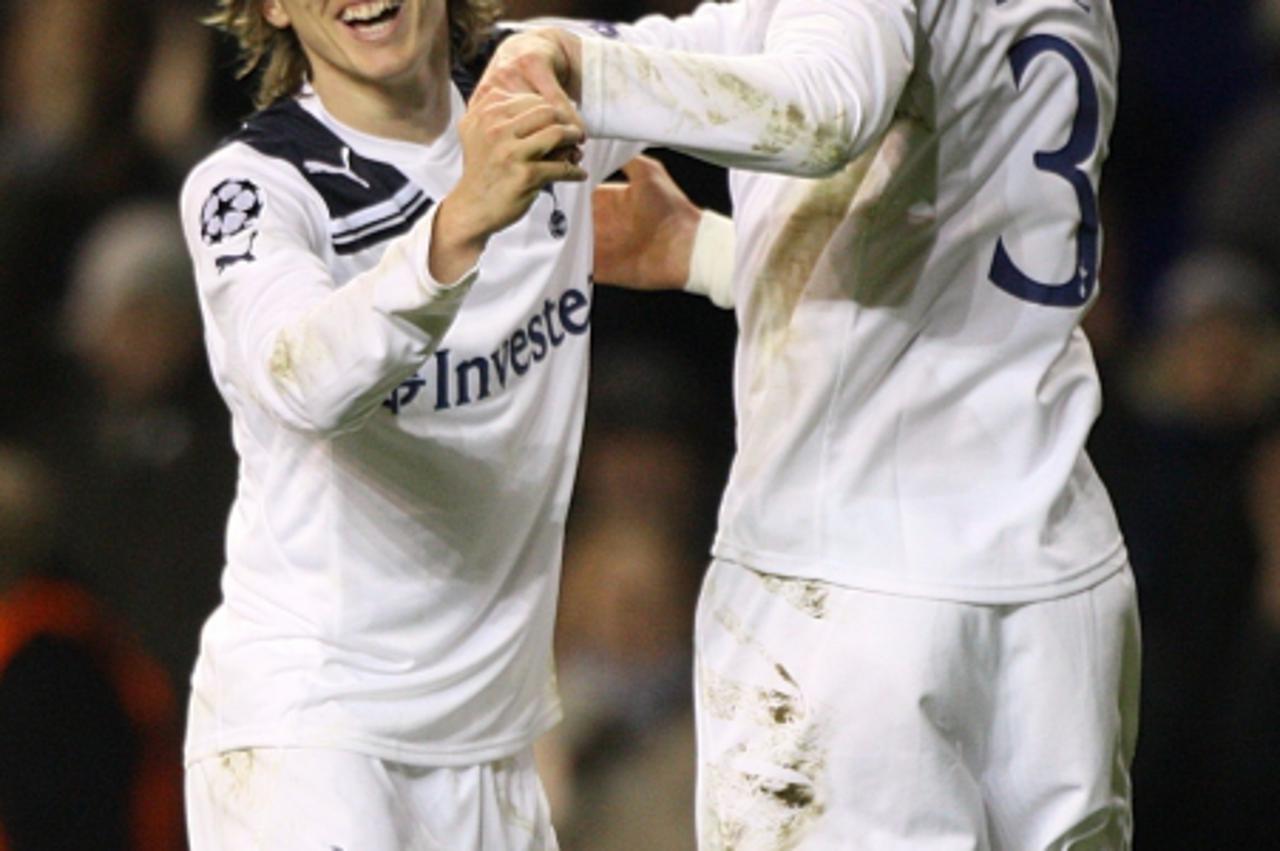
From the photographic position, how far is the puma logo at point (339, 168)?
2.66 meters

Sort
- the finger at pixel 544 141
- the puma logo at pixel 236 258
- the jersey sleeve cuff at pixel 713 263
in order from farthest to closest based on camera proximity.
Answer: the jersey sleeve cuff at pixel 713 263
the puma logo at pixel 236 258
the finger at pixel 544 141

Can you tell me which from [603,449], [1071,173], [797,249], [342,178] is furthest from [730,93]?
[603,449]

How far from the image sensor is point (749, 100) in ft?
7.29

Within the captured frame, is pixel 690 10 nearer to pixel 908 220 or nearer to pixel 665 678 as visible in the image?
pixel 665 678

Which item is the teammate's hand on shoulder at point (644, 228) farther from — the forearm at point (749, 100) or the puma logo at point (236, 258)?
the forearm at point (749, 100)

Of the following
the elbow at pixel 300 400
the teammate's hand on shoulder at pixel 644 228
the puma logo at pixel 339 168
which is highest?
the puma logo at pixel 339 168

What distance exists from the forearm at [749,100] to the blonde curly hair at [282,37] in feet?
2.34

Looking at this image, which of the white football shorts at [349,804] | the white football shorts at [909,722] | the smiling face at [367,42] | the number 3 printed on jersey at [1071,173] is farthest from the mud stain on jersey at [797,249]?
the white football shorts at [349,804]

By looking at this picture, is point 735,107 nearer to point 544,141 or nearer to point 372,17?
point 544,141

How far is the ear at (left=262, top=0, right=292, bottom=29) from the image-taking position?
2.85m

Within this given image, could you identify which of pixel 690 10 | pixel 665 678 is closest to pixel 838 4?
pixel 665 678

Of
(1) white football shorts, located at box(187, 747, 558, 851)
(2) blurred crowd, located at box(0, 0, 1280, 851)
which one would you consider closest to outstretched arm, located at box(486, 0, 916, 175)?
(1) white football shorts, located at box(187, 747, 558, 851)

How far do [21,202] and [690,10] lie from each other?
1546 mm

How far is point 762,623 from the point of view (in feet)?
8.43
